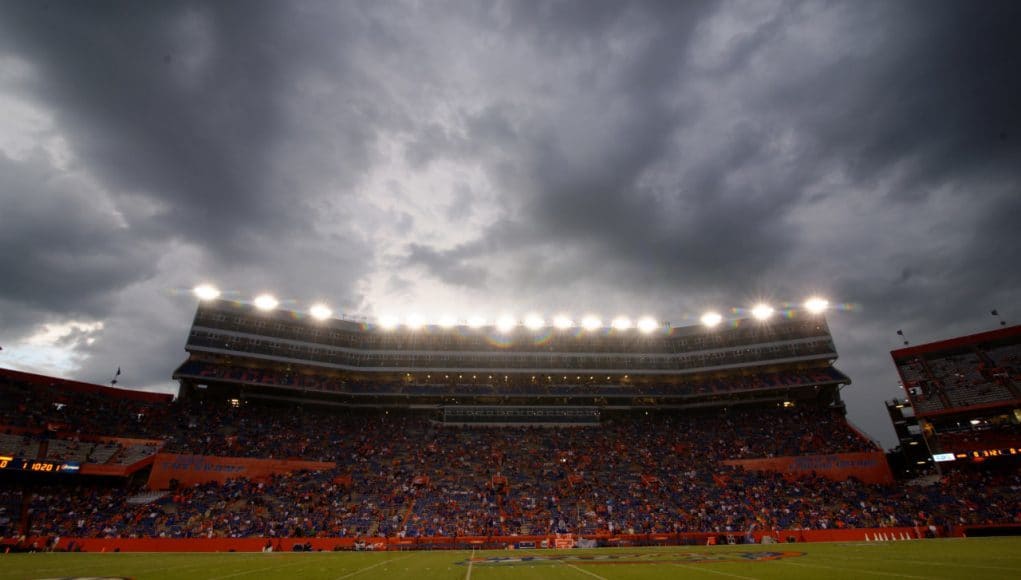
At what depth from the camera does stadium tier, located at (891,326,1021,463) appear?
46.2 m

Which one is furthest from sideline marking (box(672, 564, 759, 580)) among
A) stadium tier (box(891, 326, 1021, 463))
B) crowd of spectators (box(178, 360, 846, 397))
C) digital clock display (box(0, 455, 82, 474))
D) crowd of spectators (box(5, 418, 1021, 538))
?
digital clock display (box(0, 455, 82, 474))

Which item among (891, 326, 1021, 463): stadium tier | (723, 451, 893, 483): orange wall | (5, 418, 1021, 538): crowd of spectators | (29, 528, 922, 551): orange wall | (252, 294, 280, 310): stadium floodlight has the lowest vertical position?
(29, 528, 922, 551): orange wall

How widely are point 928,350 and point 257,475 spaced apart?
76830 millimetres

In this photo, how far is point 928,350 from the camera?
56438mm

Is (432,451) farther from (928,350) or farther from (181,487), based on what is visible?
(928,350)

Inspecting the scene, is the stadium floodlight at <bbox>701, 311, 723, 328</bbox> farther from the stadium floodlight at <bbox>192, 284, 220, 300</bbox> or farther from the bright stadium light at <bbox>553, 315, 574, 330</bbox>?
the stadium floodlight at <bbox>192, 284, 220, 300</bbox>

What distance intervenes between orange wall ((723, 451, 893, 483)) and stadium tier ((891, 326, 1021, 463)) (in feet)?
21.9

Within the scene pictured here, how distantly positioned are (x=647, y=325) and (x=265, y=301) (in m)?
52.4

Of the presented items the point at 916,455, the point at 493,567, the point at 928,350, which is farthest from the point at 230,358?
the point at 916,455

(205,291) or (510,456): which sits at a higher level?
(205,291)

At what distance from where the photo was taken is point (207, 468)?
45562 mm

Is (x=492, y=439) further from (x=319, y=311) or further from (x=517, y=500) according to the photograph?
(x=319, y=311)

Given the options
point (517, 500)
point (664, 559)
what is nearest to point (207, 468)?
point (517, 500)

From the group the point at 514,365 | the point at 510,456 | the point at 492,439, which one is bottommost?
the point at 510,456
